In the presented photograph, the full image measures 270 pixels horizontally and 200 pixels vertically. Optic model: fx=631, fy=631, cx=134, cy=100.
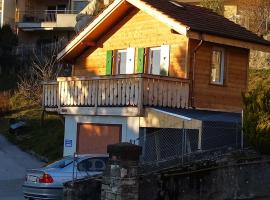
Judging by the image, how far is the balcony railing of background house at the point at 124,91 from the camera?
69.7ft

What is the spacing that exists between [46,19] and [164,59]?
3069 centimetres

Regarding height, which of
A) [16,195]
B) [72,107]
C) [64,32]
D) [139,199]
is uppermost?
[64,32]

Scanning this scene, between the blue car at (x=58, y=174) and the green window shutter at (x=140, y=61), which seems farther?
the green window shutter at (x=140, y=61)

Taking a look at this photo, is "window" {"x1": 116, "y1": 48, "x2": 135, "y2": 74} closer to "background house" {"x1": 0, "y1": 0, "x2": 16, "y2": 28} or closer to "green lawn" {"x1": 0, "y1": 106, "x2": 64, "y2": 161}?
"green lawn" {"x1": 0, "y1": 106, "x2": 64, "y2": 161}

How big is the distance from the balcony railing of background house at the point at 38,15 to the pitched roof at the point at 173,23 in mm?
25218

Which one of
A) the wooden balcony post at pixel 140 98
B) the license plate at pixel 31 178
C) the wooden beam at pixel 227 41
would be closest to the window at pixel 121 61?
the wooden beam at pixel 227 41

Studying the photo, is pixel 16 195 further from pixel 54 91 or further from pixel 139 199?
pixel 139 199

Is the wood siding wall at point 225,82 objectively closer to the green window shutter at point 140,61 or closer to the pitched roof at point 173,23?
the pitched roof at point 173,23

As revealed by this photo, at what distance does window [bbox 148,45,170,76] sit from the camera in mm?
23750

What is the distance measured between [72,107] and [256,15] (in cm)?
1643

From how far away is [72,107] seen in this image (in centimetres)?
2444

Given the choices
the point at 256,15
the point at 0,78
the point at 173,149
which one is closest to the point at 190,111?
the point at 173,149

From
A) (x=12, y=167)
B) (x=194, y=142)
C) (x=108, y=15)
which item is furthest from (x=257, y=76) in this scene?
(x=12, y=167)

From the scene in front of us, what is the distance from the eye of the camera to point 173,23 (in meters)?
Answer: 22.5
